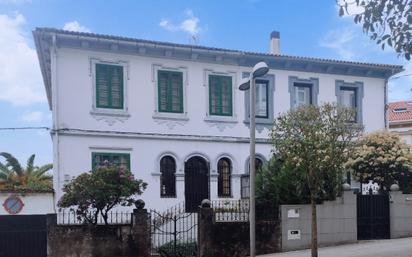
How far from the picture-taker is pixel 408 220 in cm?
1942

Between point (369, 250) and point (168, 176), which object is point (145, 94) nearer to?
point (168, 176)

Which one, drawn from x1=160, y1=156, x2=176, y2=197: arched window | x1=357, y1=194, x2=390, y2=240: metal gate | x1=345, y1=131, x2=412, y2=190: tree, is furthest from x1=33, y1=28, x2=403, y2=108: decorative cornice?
x1=357, y1=194, x2=390, y2=240: metal gate

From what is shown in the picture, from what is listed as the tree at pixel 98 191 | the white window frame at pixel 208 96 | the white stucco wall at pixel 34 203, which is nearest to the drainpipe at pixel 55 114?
the white stucco wall at pixel 34 203

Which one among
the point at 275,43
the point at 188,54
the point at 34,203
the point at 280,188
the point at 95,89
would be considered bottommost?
the point at 34,203

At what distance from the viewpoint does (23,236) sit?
612 inches

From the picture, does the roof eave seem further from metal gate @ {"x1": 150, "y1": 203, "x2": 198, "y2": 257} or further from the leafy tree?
the leafy tree

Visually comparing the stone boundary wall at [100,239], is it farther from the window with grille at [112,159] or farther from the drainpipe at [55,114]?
the window with grille at [112,159]

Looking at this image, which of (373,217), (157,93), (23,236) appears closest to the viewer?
(23,236)

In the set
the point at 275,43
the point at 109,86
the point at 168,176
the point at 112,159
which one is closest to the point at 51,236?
the point at 112,159

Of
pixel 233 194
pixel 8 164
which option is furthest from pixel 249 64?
pixel 8 164

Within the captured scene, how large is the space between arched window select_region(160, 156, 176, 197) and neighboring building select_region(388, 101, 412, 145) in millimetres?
28476

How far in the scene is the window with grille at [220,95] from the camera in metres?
22.1

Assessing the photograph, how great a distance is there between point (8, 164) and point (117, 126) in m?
17.3

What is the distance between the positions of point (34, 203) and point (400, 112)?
3817 cm
